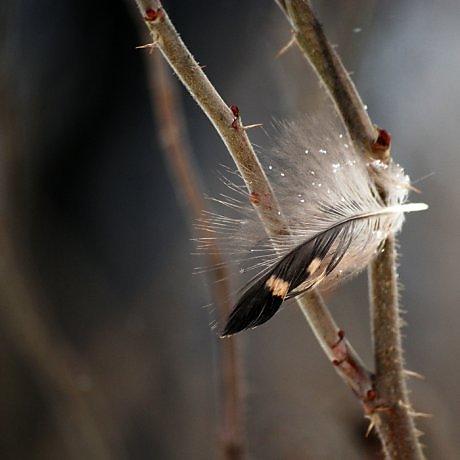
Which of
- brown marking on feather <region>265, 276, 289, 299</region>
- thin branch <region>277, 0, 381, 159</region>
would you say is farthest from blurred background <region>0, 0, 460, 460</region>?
brown marking on feather <region>265, 276, 289, 299</region>

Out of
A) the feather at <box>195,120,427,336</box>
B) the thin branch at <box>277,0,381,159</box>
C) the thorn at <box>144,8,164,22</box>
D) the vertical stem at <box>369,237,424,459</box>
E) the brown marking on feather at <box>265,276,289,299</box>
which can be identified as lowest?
the vertical stem at <box>369,237,424,459</box>

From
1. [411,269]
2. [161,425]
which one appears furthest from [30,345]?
[411,269]

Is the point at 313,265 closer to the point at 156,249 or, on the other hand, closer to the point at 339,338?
the point at 339,338

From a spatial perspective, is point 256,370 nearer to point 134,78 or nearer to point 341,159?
Answer: point 134,78

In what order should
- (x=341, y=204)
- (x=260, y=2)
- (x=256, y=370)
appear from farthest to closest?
1. (x=256, y=370)
2. (x=260, y=2)
3. (x=341, y=204)

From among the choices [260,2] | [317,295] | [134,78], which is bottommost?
[317,295]

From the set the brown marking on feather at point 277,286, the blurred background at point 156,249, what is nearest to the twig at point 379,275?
the brown marking on feather at point 277,286

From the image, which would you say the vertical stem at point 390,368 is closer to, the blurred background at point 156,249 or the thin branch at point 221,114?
the thin branch at point 221,114

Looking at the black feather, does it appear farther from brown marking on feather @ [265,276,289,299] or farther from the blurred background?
the blurred background
